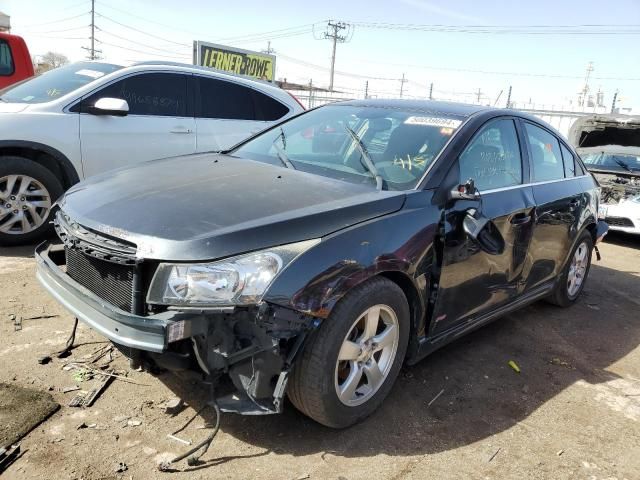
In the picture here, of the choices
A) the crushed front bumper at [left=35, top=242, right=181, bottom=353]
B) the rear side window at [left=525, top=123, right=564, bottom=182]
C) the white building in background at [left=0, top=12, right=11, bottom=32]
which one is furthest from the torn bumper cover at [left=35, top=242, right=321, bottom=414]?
the white building in background at [left=0, top=12, right=11, bottom=32]

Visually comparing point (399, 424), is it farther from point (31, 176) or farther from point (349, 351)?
point (31, 176)

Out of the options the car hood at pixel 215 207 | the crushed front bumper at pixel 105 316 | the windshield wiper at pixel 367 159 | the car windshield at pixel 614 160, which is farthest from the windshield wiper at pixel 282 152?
the car windshield at pixel 614 160

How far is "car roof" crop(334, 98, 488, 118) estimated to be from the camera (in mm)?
3666

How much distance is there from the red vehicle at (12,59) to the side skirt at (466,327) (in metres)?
7.84

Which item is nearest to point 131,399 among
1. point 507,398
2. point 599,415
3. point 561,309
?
point 507,398

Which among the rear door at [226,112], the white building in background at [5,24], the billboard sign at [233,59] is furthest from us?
the billboard sign at [233,59]

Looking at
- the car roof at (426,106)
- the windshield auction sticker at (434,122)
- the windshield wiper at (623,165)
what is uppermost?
the car roof at (426,106)

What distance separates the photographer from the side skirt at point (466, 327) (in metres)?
3.10

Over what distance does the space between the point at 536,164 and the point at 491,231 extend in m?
1.04

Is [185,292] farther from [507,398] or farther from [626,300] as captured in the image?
[626,300]

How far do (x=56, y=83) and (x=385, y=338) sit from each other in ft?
15.5

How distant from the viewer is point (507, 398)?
332cm

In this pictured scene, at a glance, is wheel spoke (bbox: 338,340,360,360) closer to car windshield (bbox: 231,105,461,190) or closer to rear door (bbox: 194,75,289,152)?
car windshield (bbox: 231,105,461,190)

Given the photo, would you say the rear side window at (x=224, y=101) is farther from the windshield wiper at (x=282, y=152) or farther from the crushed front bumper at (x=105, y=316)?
the crushed front bumper at (x=105, y=316)
